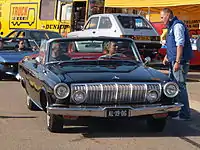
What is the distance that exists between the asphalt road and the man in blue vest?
532mm

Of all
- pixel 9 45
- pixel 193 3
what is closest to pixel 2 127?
pixel 9 45

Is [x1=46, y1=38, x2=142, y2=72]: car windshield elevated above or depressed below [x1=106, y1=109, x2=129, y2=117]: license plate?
above

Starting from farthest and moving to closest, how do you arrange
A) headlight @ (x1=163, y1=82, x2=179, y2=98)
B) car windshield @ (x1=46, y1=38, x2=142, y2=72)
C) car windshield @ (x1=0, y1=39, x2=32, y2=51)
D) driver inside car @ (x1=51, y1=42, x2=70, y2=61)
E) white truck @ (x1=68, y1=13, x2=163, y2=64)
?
white truck @ (x1=68, y1=13, x2=163, y2=64) → car windshield @ (x1=0, y1=39, x2=32, y2=51) → driver inside car @ (x1=51, y1=42, x2=70, y2=61) → car windshield @ (x1=46, y1=38, x2=142, y2=72) → headlight @ (x1=163, y1=82, x2=179, y2=98)

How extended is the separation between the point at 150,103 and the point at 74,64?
156 centimetres

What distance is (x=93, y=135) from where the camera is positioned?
7625mm

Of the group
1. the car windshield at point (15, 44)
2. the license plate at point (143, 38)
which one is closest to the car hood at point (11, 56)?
the car windshield at point (15, 44)

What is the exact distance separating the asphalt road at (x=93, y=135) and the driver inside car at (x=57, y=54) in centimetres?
111

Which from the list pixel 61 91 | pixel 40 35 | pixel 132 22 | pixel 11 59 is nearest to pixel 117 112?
pixel 61 91

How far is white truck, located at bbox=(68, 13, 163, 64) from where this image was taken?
17.8 m

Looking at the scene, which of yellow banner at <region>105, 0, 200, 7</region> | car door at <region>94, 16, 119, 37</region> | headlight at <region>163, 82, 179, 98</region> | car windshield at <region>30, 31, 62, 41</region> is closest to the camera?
headlight at <region>163, 82, 179, 98</region>

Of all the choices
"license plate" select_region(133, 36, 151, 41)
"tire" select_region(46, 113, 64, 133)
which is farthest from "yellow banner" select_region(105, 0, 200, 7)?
"tire" select_region(46, 113, 64, 133)

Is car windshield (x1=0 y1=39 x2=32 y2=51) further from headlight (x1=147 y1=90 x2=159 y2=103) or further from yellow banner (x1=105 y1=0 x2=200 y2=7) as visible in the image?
headlight (x1=147 y1=90 x2=159 y2=103)

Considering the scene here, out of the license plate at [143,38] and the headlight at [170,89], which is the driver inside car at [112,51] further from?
the license plate at [143,38]

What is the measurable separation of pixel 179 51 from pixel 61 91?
7.87 ft
